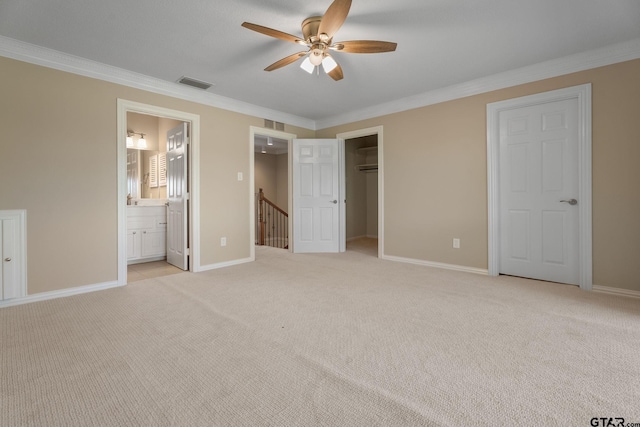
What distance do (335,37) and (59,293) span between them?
373cm

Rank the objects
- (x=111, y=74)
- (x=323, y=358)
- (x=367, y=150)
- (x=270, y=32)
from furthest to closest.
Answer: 1. (x=367, y=150)
2. (x=111, y=74)
3. (x=270, y=32)
4. (x=323, y=358)

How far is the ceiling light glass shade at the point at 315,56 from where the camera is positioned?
2555 mm

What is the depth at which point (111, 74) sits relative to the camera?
3270 mm

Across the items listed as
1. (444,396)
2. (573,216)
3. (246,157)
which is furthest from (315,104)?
(444,396)

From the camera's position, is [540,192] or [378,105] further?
[378,105]

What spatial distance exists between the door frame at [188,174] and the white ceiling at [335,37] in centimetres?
42

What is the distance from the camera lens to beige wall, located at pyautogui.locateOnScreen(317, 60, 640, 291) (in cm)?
289

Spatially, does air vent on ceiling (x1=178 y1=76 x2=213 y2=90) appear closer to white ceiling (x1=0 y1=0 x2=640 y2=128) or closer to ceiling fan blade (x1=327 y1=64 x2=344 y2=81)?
white ceiling (x1=0 y1=0 x2=640 y2=128)

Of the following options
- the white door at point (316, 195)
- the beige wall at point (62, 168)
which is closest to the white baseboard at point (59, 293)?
the beige wall at point (62, 168)

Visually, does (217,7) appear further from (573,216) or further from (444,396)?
(573,216)

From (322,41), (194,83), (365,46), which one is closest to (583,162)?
(365,46)

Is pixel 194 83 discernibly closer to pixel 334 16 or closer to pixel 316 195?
pixel 334 16

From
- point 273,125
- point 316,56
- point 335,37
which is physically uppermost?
point 335,37

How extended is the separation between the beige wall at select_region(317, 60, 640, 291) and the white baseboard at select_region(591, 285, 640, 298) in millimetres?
40
